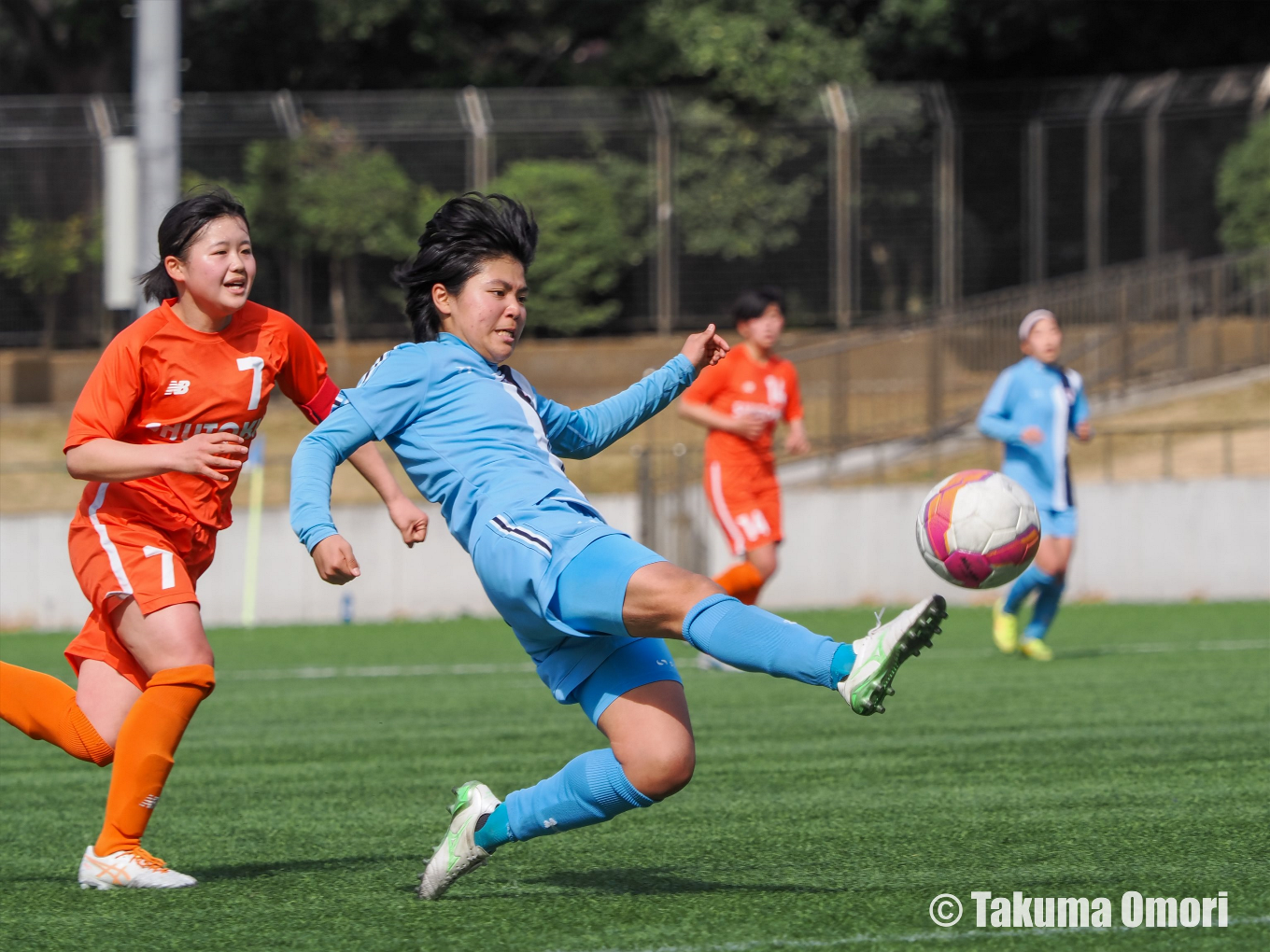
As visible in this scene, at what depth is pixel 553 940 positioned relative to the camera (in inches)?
152

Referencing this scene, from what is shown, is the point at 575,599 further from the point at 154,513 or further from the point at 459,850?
the point at 154,513

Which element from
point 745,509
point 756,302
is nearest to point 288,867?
point 745,509

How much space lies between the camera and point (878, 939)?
12.2 feet

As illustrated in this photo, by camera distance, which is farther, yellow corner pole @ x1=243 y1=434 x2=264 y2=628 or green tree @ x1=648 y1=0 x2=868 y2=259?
green tree @ x1=648 y1=0 x2=868 y2=259

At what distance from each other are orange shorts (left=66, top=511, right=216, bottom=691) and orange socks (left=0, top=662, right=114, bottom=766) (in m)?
0.11

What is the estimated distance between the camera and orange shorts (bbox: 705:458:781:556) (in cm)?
1084

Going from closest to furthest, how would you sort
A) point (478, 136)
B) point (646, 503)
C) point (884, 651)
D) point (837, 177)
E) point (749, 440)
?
point (884, 651) → point (749, 440) → point (646, 503) → point (478, 136) → point (837, 177)

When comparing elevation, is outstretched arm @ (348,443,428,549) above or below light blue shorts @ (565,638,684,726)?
above

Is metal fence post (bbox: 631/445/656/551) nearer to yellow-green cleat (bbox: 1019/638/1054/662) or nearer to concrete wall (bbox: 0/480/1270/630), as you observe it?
concrete wall (bbox: 0/480/1270/630)

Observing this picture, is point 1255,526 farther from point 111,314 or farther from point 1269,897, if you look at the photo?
point 111,314

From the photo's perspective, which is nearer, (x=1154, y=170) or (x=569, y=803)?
(x=569, y=803)

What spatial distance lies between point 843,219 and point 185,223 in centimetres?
2069

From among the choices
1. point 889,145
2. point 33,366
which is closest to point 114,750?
point 33,366

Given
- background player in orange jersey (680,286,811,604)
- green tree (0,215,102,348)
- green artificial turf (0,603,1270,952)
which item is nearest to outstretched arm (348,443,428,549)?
green artificial turf (0,603,1270,952)
